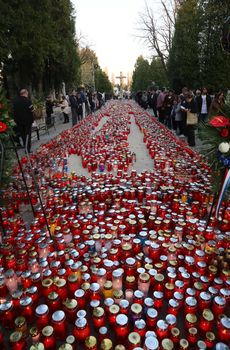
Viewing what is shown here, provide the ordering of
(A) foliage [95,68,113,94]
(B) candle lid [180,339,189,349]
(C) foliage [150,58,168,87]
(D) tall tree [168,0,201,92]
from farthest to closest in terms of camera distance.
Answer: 1. (A) foliage [95,68,113,94]
2. (C) foliage [150,58,168,87]
3. (D) tall tree [168,0,201,92]
4. (B) candle lid [180,339,189,349]

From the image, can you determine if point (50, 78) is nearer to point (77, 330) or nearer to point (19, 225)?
point (19, 225)

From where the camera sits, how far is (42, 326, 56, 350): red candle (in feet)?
6.74

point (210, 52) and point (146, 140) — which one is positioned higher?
point (210, 52)

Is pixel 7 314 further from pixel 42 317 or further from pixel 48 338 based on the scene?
pixel 48 338

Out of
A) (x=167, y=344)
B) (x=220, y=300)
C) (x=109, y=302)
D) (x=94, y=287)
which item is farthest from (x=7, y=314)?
(x=220, y=300)

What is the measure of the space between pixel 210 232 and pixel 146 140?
700cm

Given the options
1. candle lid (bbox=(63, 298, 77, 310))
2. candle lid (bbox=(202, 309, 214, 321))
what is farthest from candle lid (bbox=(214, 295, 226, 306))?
candle lid (bbox=(63, 298, 77, 310))

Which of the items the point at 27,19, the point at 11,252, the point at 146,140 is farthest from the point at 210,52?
the point at 11,252

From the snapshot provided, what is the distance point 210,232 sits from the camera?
3.47m

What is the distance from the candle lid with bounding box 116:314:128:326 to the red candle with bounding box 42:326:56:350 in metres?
0.51

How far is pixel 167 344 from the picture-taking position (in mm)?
1997

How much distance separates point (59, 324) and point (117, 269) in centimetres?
84

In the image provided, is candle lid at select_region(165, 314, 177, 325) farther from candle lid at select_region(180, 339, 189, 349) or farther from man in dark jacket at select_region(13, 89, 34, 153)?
man in dark jacket at select_region(13, 89, 34, 153)

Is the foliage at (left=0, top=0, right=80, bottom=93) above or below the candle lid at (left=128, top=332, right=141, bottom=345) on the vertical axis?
above
